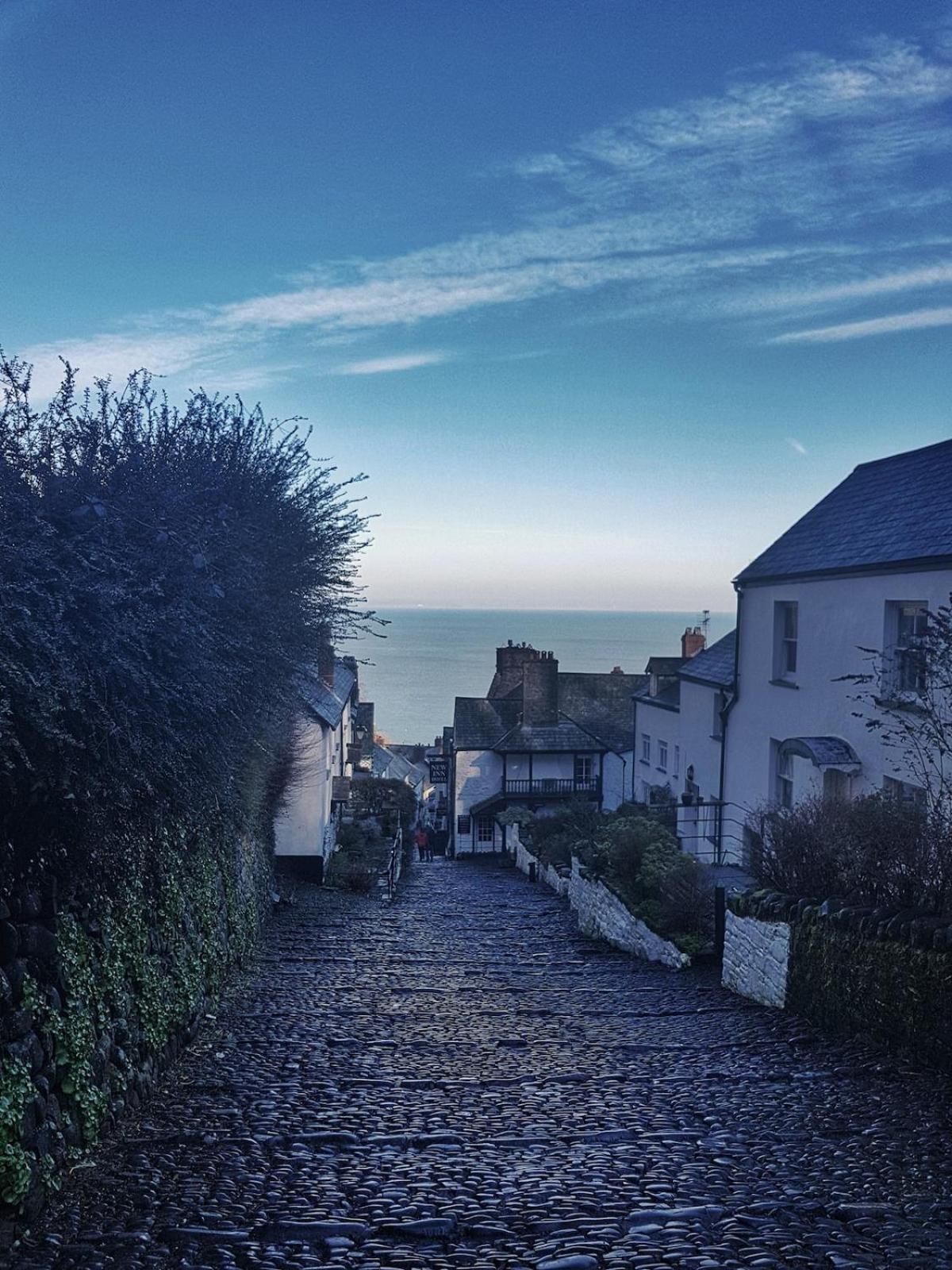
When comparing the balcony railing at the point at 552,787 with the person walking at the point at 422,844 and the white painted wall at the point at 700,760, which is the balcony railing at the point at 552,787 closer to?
the person walking at the point at 422,844

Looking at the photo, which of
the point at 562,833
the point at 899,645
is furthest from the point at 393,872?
the point at 899,645

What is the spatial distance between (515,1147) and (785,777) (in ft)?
48.9

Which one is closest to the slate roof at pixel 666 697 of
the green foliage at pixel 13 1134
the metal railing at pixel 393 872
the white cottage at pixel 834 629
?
the white cottage at pixel 834 629

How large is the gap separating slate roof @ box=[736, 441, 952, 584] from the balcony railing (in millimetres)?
A: 22277

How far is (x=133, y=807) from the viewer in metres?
7.37

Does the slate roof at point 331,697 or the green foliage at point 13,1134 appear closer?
the green foliage at point 13,1134

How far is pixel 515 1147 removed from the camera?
595 centimetres

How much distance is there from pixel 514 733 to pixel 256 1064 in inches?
1340

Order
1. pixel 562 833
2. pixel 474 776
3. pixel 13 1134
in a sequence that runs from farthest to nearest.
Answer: pixel 474 776 → pixel 562 833 → pixel 13 1134

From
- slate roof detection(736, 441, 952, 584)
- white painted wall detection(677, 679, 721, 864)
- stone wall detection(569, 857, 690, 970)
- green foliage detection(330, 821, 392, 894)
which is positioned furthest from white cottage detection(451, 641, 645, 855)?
stone wall detection(569, 857, 690, 970)

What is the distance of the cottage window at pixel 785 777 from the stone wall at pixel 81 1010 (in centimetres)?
1314

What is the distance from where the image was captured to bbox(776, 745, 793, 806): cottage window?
1922cm

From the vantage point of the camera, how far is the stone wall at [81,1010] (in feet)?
16.4

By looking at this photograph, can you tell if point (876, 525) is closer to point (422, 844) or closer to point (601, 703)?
point (601, 703)
